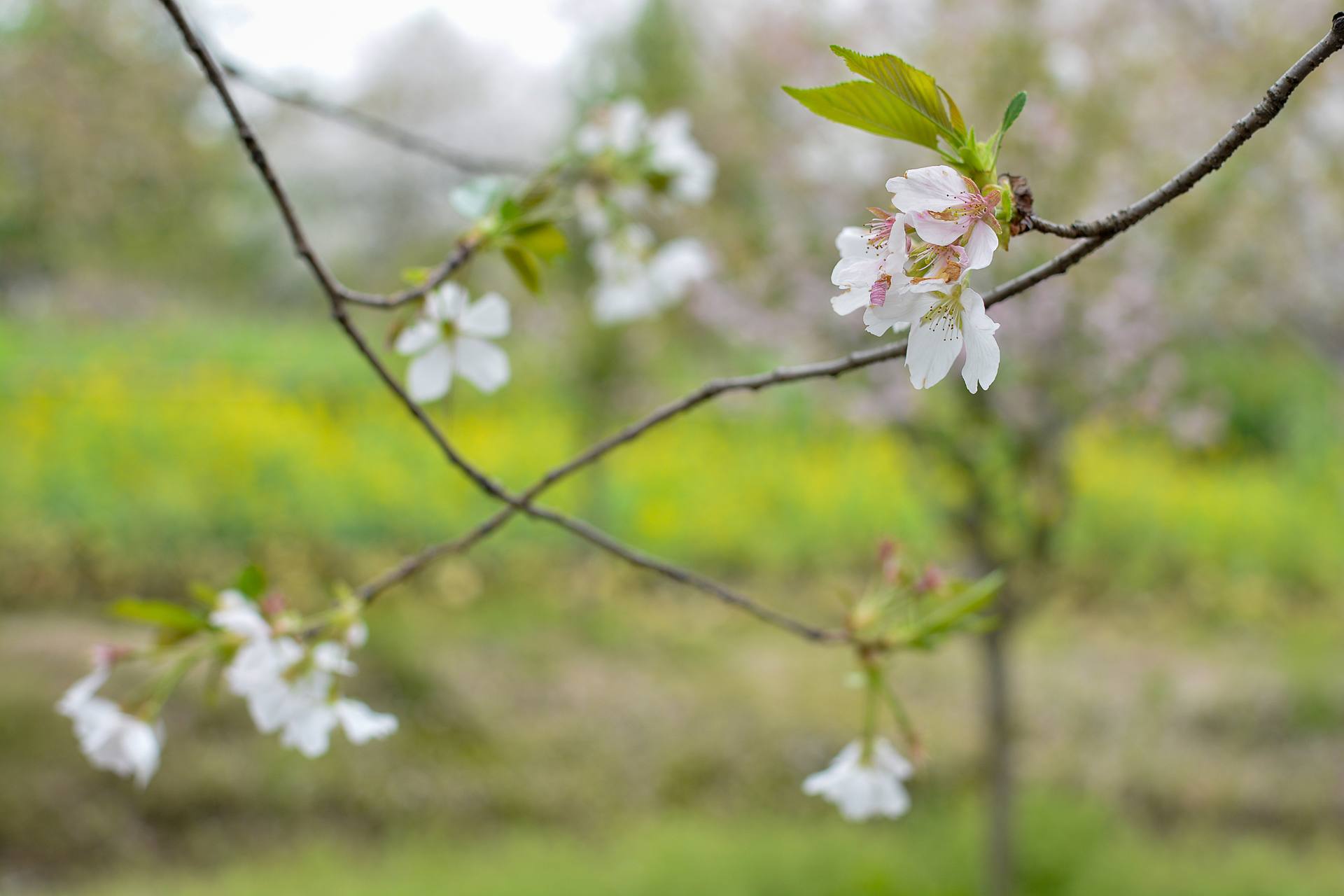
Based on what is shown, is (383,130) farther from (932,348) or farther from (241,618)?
(932,348)

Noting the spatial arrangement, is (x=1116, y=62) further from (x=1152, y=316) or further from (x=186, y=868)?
(x=186, y=868)

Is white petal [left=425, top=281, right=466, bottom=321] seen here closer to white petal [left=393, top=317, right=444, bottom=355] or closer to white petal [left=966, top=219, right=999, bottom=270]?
white petal [left=393, top=317, right=444, bottom=355]

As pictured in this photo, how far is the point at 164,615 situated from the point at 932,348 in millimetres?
406

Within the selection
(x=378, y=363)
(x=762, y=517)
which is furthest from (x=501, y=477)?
(x=378, y=363)

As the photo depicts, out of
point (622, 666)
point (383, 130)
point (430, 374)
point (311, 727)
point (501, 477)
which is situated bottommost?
point (311, 727)

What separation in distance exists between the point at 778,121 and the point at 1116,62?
4.48ft

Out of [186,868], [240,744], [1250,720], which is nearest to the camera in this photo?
[186,868]

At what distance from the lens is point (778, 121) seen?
3.23m

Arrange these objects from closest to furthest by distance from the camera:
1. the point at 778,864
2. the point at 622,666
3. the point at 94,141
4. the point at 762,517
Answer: the point at 778,864 → the point at 622,666 → the point at 762,517 → the point at 94,141

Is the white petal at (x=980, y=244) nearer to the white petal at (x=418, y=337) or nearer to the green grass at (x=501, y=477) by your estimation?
the white petal at (x=418, y=337)

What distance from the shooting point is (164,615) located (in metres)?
0.53

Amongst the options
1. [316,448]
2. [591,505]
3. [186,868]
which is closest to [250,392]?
[316,448]

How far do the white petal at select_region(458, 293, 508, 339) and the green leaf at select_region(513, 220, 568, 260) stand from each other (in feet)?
0.10

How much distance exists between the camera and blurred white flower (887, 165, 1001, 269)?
299 mm
